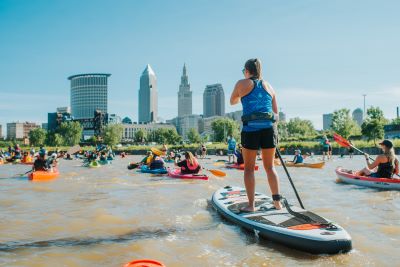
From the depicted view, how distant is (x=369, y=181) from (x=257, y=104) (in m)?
7.30

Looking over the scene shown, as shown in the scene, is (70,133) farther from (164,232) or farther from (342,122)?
(164,232)

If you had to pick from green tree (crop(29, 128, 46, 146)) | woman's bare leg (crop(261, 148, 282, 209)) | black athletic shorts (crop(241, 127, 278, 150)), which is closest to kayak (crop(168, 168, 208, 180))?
woman's bare leg (crop(261, 148, 282, 209))

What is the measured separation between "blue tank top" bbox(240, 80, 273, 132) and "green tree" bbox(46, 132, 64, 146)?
13906 cm

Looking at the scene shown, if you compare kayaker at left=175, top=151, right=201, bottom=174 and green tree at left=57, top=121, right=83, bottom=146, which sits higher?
green tree at left=57, top=121, right=83, bottom=146

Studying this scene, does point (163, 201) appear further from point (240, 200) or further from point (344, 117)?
point (344, 117)

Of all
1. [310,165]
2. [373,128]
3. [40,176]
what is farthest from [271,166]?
[373,128]

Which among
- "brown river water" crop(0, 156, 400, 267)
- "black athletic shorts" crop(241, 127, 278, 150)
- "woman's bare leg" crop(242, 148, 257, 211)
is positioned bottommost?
"brown river water" crop(0, 156, 400, 267)

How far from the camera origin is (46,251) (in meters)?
4.80

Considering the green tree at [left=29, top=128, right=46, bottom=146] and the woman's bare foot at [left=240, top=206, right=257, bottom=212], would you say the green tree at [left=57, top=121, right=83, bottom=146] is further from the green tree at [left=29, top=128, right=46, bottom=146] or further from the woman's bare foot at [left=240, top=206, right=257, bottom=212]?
the woman's bare foot at [left=240, top=206, right=257, bottom=212]

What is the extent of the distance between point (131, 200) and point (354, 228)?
5.51 metres

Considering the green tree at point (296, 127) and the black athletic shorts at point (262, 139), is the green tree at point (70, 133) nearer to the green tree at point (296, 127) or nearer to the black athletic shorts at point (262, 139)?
the green tree at point (296, 127)

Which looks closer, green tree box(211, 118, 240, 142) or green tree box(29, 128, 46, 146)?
green tree box(211, 118, 240, 142)

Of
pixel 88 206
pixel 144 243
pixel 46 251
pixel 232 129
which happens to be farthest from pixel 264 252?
pixel 232 129

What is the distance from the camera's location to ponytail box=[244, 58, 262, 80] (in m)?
5.76
